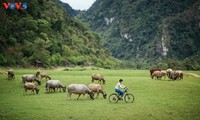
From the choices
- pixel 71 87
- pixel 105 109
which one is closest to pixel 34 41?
pixel 71 87

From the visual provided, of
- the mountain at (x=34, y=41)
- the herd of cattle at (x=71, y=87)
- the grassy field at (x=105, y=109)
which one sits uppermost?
the mountain at (x=34, y=41)

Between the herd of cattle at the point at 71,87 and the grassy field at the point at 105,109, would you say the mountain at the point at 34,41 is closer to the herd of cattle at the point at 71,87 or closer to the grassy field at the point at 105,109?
the herd of cattle at the point at 71,87

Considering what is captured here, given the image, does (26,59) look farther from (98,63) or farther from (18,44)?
(98,63)

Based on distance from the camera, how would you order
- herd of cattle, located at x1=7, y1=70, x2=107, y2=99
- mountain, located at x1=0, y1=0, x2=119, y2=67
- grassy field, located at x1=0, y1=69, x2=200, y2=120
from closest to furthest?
grassy field, located at x1=0, y1=69, x2=200, y2=120, herd of cattle, located at x1=7, y1=70, x2=107, y2=99, mountain, located at x1=0, y1=0, x2=119, y2=67

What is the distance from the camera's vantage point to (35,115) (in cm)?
1759

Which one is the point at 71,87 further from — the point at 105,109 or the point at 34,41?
the point at 34,41

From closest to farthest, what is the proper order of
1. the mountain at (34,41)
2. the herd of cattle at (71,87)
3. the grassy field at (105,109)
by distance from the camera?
the grassy field at (105,109)
the herd of cattle at (71,87)
the mountain at (34,41)

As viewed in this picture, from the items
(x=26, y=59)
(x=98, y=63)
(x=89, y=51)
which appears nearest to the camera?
(x=26, y=59)

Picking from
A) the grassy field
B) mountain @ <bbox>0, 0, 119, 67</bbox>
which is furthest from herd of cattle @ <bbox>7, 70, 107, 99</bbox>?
mountain @ <bbox>0, 0, 119, 67</bbox>

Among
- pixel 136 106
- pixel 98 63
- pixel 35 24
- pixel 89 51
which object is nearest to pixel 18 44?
pixel 35 24

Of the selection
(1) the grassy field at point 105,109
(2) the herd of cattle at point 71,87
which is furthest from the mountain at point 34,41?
(1) the grassy field at point 105,109

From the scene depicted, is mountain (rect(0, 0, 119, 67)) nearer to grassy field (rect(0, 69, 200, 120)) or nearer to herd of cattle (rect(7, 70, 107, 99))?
herd of cattle (rect(7, 70, 107, 99))

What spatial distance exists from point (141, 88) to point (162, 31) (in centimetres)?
17537

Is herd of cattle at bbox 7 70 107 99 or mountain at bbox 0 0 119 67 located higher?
mountain at bbox 0 0 119 67
